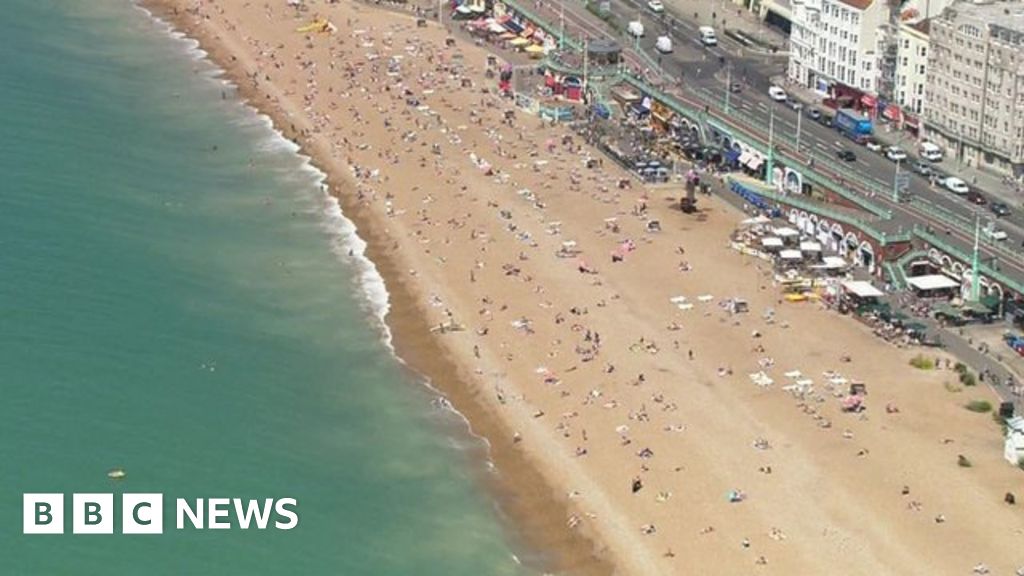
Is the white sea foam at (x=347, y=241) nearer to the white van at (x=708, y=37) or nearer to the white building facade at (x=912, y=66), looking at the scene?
the white van at (x=708, y=37)

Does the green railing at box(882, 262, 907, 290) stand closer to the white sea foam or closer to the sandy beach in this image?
the sandy beach

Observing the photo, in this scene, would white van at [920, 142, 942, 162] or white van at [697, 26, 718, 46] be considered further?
white van at [697, 26, 718, 46]

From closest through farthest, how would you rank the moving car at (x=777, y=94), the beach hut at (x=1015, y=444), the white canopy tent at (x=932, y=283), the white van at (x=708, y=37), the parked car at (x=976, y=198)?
the beach hut at (x=1015, y=444), the white canopy tent at (x=932, y=283), the parked car at (x=976, y=198), the moving car at (x=777, y=94), the white van at (x=708, y=37)

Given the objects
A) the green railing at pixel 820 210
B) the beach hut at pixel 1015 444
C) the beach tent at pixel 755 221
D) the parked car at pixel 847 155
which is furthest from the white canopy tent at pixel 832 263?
the beach hut at pixel 1015 444

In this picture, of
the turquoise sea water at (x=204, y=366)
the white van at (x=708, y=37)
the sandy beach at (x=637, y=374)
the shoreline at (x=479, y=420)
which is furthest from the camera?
the white van at (x=708, y=37)

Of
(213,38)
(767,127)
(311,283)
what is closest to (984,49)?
(767,127)

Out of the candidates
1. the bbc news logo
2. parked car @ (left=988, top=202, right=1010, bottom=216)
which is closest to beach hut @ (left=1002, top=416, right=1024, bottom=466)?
parked car @ (left=988, top=202, right=1010, bottom=216)

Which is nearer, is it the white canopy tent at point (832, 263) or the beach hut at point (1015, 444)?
the beach hut at point (1015, 444)
